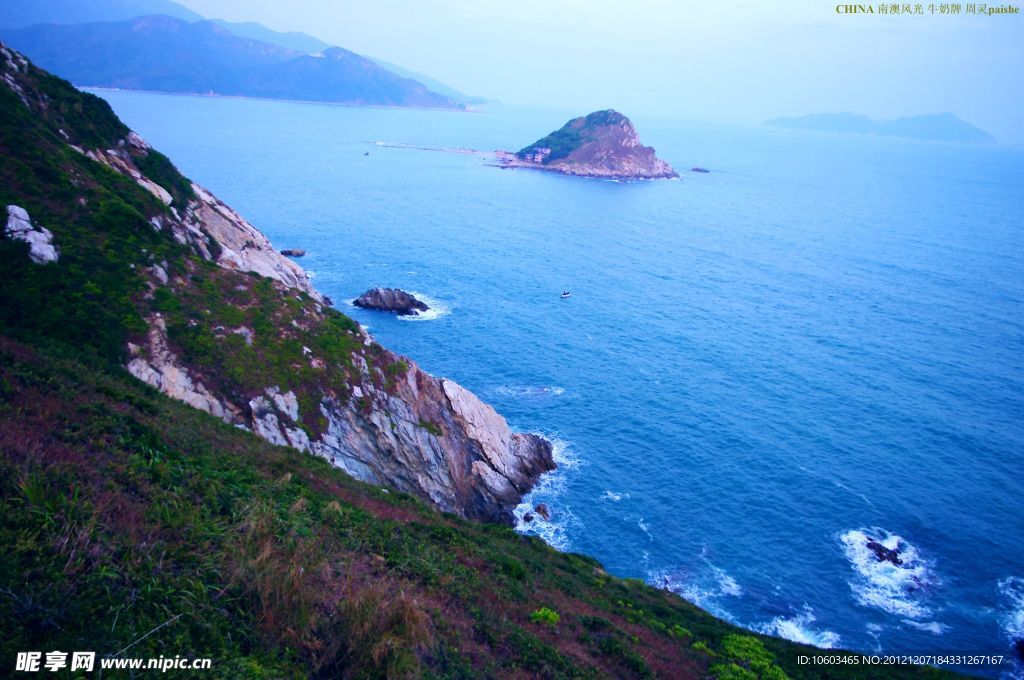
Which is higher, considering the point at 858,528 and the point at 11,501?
the point at 11,501

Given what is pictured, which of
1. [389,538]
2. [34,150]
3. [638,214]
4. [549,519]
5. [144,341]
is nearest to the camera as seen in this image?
[389,538]

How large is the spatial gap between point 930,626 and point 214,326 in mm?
52498

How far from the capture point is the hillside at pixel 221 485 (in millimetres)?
11555

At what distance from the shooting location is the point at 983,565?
4291cm

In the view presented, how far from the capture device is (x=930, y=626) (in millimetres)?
38094

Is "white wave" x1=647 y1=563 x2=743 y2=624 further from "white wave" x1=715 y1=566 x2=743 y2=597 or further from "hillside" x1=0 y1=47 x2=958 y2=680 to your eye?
"hillside" x1=0 y1=47 x2=958 y2=680

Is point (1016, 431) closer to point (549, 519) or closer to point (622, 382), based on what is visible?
point (622, 382)

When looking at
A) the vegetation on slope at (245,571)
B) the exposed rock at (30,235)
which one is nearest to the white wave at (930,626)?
the vegetation on slope at (245,571)

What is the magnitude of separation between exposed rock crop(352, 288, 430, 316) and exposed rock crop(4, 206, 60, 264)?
48.8m

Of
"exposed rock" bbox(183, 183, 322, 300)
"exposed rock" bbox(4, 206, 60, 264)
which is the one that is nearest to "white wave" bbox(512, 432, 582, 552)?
"exposed rock" bbox(183, 183, 322, 300)

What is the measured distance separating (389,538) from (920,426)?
200ft

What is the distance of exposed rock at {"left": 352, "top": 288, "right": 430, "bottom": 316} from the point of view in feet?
259

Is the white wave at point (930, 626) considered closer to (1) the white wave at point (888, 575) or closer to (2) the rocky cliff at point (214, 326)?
(1) the white wave at point (888, 575)

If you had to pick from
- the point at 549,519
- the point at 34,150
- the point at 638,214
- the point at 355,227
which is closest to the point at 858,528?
the point at 549,519
